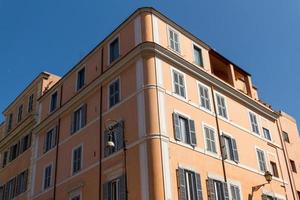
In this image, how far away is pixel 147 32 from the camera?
79.0 ft

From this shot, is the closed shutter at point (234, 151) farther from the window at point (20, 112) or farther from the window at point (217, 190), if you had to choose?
the window at point (20, 112)

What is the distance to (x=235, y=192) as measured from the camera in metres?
24.0

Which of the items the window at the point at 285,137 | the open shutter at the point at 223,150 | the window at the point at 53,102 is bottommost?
the open shutter at the point at 223,150

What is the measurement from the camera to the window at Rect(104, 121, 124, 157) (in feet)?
73.9

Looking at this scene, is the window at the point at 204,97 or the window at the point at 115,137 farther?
the window at the point at 204,97

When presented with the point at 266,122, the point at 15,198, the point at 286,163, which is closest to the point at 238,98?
→ the point at 266,122

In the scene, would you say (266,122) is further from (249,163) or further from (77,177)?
(77,177)

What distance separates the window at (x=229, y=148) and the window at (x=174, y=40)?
6.12 m

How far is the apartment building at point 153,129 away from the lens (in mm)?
21109

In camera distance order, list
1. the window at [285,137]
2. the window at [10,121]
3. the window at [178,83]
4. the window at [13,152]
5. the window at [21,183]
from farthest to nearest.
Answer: the window at [10,121], the window at [13,152], the window at [285,137], the window at [21,183], the window at [178,83]

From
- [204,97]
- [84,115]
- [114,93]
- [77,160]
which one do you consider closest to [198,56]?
[204,97]

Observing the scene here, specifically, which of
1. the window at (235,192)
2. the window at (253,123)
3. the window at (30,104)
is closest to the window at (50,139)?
the window at (30,104)

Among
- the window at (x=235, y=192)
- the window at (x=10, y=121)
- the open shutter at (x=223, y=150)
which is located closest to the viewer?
the window at (x=235, y=192)

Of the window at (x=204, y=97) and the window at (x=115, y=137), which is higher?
the window at (x=204, y=97)
